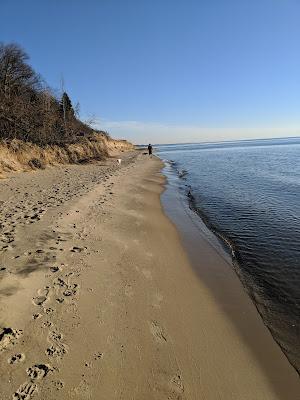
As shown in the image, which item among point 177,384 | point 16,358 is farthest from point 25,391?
point 177,384

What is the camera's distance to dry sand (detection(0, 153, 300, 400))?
12.5 feet

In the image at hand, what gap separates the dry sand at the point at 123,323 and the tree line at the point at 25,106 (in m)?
17.1

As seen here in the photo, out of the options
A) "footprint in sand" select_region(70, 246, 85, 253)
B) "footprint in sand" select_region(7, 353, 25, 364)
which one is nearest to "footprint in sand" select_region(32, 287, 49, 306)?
"footprint in sand" select_region(7, 353, 25, 364)

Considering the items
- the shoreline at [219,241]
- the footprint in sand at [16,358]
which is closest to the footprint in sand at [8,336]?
the footprint in sand at [16,358]

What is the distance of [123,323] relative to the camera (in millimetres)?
4984

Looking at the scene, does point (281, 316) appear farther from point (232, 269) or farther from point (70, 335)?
point (70, 335)

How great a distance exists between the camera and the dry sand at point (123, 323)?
382cm

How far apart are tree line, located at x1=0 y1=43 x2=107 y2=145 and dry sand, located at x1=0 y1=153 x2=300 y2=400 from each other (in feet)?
56.0

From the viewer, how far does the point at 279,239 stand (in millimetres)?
9820

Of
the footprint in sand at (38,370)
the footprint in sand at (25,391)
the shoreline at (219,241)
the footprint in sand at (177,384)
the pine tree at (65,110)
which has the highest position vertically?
the pine tree at (65,110)

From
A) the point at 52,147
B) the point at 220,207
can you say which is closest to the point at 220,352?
the point at 220,207

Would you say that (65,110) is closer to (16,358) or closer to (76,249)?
(76,249)

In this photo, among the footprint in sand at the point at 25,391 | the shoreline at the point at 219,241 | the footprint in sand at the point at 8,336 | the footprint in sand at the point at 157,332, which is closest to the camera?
the footprint in sand at the point at 25,391

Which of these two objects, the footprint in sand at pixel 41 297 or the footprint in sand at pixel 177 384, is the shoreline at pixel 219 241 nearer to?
the footprint in sand at pixel 177 384
